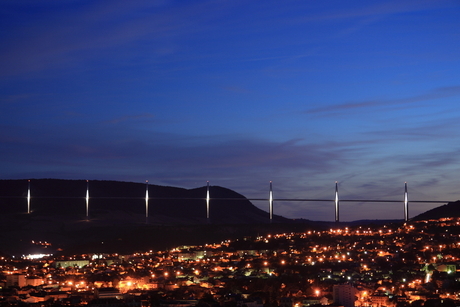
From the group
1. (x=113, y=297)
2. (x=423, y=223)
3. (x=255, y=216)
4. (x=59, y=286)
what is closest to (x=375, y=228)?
(x=423, y=223)

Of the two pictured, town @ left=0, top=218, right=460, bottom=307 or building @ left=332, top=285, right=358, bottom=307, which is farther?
town @ left=0, top=218, right=460, bottom=307

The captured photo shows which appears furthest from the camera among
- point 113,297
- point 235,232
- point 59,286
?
point 235,232

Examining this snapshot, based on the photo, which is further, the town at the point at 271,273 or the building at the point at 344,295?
the town at the point at 271,273

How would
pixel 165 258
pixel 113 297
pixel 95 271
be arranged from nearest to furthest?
pixel 113 297 < pixel 95 271 < pixel 165 258

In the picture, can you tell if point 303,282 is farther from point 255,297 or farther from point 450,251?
point 450,251

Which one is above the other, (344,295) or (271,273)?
(271,273)

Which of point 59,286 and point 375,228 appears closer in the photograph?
point 59,286

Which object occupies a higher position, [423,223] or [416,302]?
[423,223]

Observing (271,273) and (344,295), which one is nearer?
(344,295)
